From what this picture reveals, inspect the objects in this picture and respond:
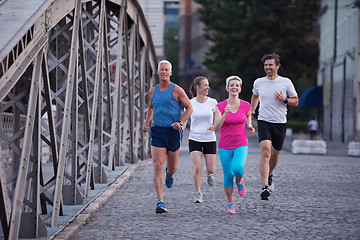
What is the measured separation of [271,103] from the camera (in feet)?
38.1

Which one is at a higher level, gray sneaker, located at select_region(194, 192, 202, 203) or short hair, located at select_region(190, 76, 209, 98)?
short hair, located at select_region(190, 76, 209, 98)

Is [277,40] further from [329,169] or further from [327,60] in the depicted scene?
[329,169]

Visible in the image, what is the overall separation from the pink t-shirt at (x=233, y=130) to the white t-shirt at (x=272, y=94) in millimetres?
1233

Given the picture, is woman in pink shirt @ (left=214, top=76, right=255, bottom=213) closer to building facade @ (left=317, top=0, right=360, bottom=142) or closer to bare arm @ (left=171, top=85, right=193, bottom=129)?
bare arm @ (left=171, top=85, right=193, bottom=129)

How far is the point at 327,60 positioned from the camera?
181 feet

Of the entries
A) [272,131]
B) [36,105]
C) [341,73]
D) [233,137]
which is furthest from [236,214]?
[341,73]

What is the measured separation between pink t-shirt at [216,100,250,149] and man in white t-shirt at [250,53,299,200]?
1094mm

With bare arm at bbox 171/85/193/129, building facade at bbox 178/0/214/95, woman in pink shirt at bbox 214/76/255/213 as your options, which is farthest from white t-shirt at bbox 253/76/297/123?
building facade at bbox 178/0/214/95

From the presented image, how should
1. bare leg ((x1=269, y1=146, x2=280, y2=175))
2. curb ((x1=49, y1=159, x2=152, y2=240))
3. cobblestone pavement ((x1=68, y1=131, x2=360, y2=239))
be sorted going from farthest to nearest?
bare leg ((x1=269, y1=146, x2=280, y2=175))
cobblestone pavement ((x1=68, y1=131, x2=360, y2=239))
curb ((x1=49, y1=159, x2=152, y2=240))

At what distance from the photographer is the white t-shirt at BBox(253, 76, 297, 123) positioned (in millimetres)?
11555

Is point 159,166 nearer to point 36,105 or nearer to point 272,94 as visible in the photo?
point 272,94

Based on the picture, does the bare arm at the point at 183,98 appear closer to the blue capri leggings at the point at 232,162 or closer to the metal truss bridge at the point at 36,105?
the blue capri leggings at the point at 232,162

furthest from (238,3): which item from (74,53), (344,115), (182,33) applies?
(182,33)

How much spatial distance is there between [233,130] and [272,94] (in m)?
1.41
